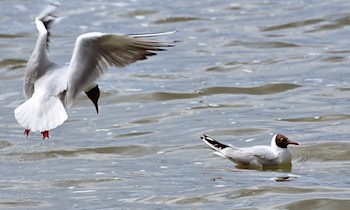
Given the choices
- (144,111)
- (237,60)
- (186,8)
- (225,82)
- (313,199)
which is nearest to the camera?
(313,199)

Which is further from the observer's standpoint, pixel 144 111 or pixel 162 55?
pixel 162 55

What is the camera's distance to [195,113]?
13453 millimetres

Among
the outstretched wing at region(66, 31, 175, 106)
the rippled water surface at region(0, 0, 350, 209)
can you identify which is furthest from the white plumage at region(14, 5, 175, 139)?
the rippled water surface at region(0, 0, 350, 209)

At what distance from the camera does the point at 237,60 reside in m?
16.5

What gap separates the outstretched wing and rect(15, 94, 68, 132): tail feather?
25cm

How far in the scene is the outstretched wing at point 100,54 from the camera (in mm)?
9742

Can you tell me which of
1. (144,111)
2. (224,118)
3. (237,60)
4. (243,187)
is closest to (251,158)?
(243,187)

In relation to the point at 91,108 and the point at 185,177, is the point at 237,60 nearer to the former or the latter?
the point at 91,108

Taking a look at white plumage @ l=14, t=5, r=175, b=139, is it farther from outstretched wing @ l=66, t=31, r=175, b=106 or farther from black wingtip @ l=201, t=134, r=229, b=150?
black wingtip @ l=201, t=134, r=229, b=150

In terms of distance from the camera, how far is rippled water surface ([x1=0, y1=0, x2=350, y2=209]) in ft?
31.6

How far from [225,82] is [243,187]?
558cm

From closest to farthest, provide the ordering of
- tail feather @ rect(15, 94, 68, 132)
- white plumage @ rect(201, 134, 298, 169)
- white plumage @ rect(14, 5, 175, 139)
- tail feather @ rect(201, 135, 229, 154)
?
tail feather @ rect(15, 94, 68, 132), white plumage @ rect(14, 5, 175, 139), white plumage @ rect(201, 134, 298, 169), tail feather @ rect(201, 135, 229, 154)

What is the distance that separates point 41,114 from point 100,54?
2.50 ft

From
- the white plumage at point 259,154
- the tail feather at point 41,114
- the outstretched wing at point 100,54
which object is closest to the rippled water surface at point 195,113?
the white plumage at point 259,154
